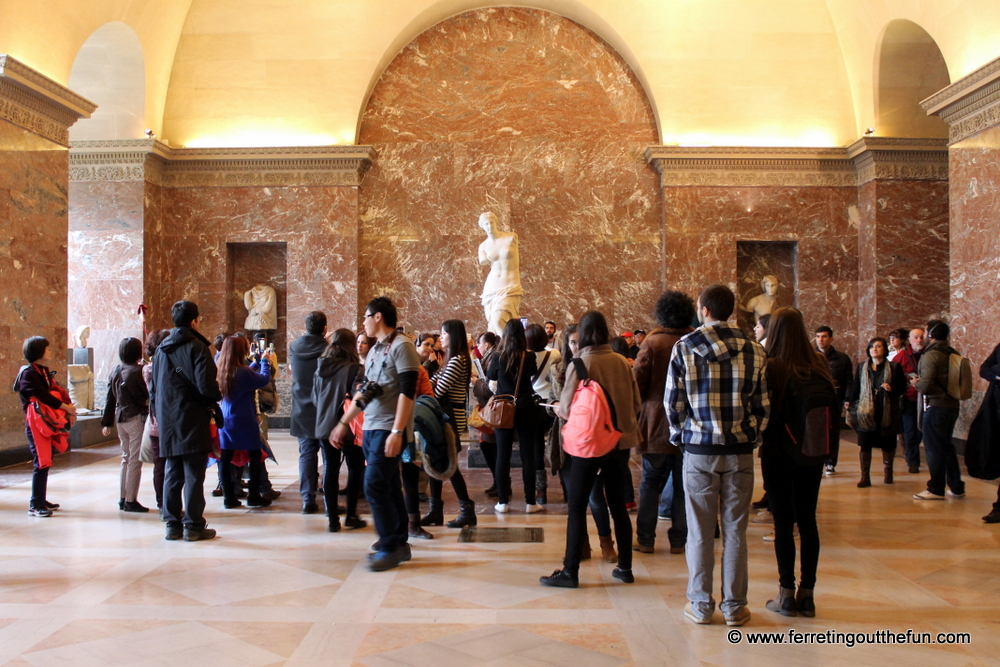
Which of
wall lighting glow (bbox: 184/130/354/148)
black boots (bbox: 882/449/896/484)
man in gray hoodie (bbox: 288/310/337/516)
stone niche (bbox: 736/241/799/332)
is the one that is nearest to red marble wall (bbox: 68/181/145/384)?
wall lighting glow (bbox: 184/130/354/148)

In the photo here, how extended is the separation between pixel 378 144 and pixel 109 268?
17.1ft

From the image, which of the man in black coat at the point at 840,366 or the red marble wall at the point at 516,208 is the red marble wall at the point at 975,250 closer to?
the man in black coat at the point at 840,366

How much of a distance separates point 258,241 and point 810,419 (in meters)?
12.1

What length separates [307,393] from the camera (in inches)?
264

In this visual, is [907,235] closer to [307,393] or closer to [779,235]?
[779,235]

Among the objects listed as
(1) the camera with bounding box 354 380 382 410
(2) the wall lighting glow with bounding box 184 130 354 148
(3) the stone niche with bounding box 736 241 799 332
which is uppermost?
(2) the wall lighting glow with bounding box 184 130 354 148

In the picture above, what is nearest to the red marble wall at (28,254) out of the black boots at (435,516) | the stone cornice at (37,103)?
the stone cornice at (37,103)

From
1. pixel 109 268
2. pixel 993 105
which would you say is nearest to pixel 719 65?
pixel 993 105

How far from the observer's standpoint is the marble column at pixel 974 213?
32.1 ft

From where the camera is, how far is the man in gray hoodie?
6602 mm

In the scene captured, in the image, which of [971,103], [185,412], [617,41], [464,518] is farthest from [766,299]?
[185,412]

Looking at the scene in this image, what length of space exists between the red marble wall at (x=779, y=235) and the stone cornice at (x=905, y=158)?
0.78 meters

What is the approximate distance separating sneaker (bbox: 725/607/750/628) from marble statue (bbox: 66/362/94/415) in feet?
35.2

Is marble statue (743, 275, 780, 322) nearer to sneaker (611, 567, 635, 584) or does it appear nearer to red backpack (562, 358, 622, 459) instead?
sneaker (611, 567, 635, 584)
